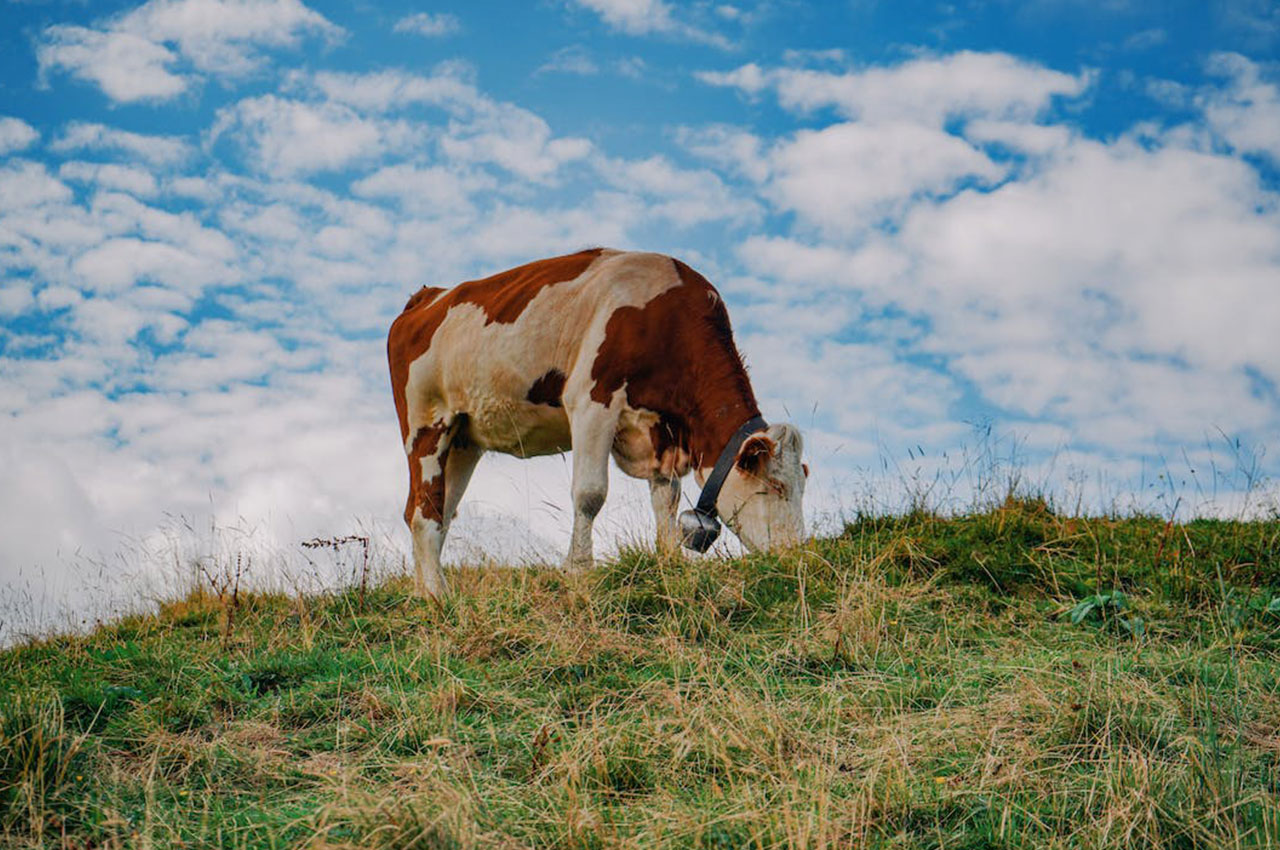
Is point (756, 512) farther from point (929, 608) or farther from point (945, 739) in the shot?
point (945, 739)

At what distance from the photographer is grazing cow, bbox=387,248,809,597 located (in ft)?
25.0

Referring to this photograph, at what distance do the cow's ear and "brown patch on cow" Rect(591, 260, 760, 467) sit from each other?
315 millimetres

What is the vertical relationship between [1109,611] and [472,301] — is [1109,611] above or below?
below

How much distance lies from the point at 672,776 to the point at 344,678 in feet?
7.33

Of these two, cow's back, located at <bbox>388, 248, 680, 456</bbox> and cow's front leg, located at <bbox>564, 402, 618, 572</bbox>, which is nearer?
cow's front leg, located at <bbox>564, 402, 618, 572</bbox>

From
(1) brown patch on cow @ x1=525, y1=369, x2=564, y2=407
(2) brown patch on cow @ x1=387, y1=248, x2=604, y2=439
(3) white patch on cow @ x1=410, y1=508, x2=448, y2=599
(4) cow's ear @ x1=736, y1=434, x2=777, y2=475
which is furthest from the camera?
(3) white patch on cow @ x1=410, y1=508, x2=448, y2=599

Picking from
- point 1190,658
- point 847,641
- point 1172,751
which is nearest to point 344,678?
point 847,641

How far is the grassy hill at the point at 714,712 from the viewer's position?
11.6 ft

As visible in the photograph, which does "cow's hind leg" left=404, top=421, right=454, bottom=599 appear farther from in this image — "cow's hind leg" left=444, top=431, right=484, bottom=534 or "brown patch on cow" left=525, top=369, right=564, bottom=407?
"brown patch on cow" left=525, top=369, right=564, bottom=407

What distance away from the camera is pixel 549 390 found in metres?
8.49

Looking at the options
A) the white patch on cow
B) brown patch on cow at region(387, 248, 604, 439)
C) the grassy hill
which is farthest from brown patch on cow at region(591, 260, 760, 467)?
the white patch on cow

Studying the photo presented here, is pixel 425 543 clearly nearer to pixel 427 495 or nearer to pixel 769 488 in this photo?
pixel 427 495

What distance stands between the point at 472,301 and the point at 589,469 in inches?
99.6

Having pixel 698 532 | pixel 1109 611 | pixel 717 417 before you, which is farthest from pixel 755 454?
pixel 1109 611
